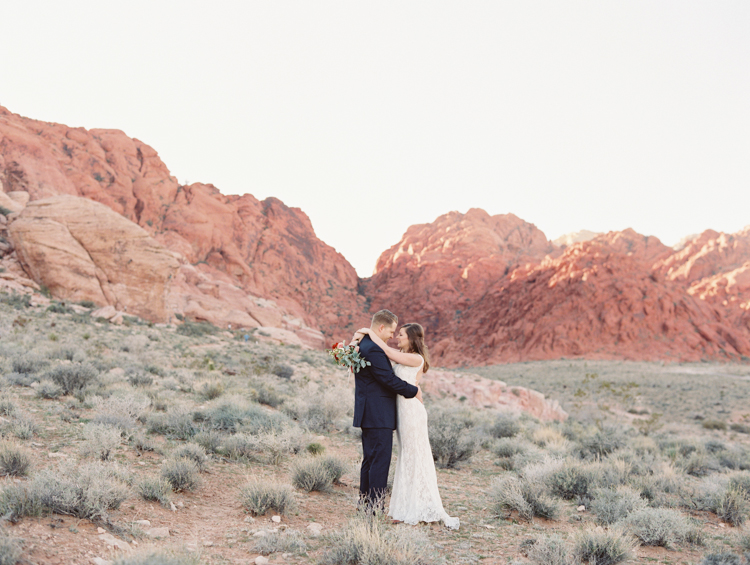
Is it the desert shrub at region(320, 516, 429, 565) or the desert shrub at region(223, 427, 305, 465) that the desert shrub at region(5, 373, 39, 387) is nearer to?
the desert shrub at region(223, 427, 305, 465)

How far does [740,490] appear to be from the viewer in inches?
264

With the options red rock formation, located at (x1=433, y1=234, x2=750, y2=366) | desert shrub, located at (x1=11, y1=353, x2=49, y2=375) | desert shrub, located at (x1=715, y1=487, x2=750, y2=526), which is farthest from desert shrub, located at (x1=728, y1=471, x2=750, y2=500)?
red rock formation, located at (x1=433, y1=234, x2=750, y2=366)

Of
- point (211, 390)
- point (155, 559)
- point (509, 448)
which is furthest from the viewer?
point (211, 390)

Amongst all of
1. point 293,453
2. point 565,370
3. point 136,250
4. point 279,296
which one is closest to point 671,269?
point 565,370

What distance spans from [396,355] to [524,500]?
2.71m

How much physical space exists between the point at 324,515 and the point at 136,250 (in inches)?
1070

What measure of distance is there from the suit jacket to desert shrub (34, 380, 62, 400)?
22.3 feet

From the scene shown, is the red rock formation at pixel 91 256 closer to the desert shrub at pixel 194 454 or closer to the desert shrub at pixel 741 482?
the desert shrub at pixel 194 454

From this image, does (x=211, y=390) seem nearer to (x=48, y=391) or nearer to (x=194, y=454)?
(x=48, y=391)

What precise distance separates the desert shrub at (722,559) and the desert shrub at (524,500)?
1.56 meters

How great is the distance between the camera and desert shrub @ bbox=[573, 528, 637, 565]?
4023mm

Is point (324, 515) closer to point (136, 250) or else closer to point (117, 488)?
point (117, 488)

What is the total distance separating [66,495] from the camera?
149 inches

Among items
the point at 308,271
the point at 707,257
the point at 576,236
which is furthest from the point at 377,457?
the point at 576,236
